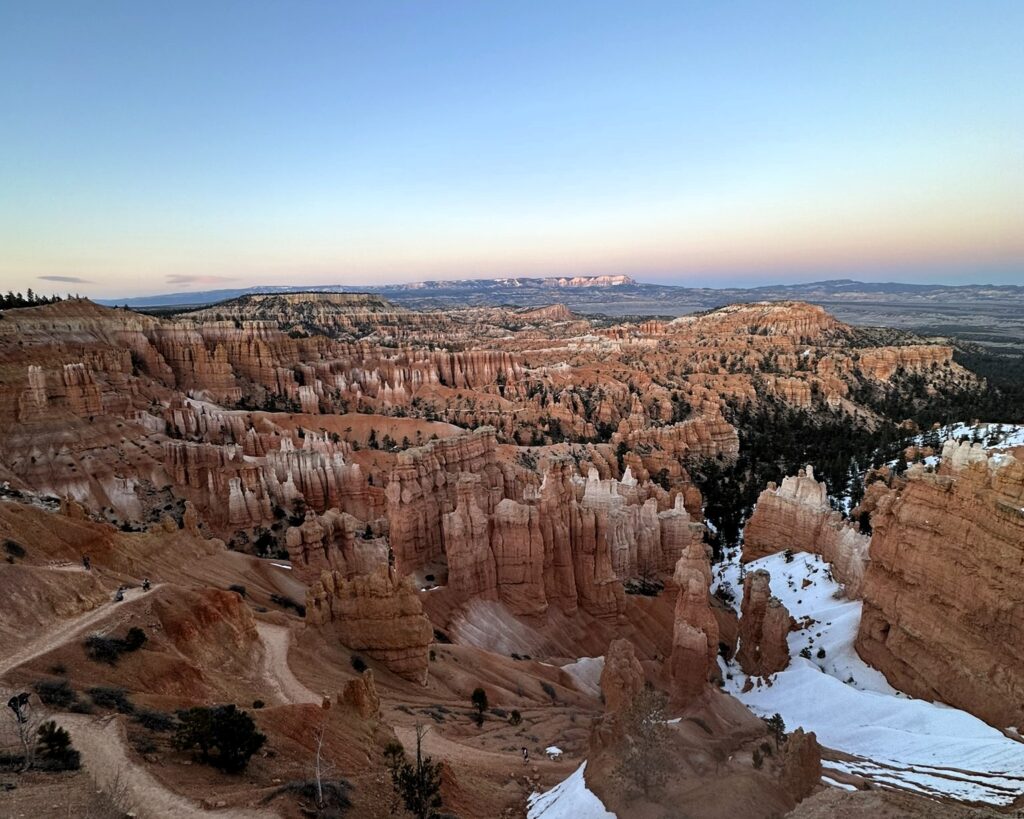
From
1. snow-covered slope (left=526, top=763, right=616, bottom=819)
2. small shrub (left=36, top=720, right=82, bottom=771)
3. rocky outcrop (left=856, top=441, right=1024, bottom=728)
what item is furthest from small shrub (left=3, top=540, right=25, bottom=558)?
rocky outcrop (left=856, top=441, right=1024, bottom=728)

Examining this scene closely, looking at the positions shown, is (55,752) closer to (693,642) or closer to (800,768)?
(800,768)

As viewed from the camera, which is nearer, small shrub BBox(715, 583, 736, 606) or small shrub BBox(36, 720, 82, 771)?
small shrub BBox(36, 720, 82, 771)

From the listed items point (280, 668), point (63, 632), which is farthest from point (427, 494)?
point (63, 632)

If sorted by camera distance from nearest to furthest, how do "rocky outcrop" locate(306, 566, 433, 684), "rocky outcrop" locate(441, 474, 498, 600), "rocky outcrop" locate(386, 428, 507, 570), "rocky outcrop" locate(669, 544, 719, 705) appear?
"rocky outcrop" locate(306, 566, 433, 684), "rocky outcrop" locate(669, 544, 719, 705), "rocky outcrop" locate(441, 474, 498, 600), "rocky outcrop" locate(386, 428, 507, 570)

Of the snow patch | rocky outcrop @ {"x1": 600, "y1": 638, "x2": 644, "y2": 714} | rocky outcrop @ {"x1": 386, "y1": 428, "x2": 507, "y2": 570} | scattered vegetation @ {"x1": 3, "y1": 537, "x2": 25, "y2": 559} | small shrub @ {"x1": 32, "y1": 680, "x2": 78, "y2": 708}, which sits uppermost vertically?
scattered vegetation @ {"x1": 3, "y1": 537, "x2": 25, "y2": 559}

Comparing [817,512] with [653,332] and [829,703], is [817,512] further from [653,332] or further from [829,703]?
[653,332]

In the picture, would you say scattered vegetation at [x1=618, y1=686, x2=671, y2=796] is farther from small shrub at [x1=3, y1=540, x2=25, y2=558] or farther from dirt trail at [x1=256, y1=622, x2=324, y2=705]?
small shrub at [x1=3, y1=540, x2=25, y2=558]
